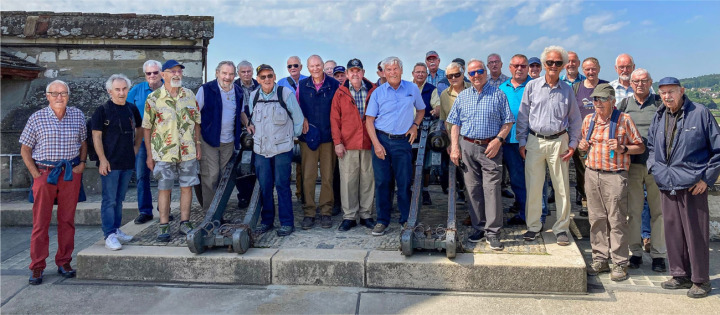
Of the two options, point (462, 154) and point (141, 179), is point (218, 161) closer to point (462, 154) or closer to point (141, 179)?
point (141, 179)

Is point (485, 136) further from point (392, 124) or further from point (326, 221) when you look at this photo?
point (326, 221)

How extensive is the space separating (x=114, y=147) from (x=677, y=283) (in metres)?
4.76

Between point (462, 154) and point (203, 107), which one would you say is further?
point (203, 107)

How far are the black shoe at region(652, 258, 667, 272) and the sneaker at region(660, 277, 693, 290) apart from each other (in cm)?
36

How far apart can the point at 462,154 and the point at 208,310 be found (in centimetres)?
245

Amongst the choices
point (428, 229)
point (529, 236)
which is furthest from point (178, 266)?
point (529, 236)

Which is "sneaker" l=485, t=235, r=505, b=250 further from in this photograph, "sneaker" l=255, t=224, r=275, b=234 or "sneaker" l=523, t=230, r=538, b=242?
"sneaker" l=255, t=224, r=275, b=234

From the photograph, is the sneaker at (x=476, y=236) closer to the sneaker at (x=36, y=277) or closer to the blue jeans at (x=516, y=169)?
the blue jeans at (x=516, y=169)

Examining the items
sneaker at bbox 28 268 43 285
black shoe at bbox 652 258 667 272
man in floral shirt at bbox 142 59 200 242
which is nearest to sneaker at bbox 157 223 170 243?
man in floral shirt at bbox 142 59 200 242

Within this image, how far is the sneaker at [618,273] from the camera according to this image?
13.6ft

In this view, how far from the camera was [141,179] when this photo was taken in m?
5.58

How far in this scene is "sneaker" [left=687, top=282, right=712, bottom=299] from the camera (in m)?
3.83

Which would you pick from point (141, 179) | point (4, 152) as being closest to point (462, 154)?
point (141, 179)

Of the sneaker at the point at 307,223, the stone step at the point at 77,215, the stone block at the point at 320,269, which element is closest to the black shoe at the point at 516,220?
the stone block at the point at 320,269
